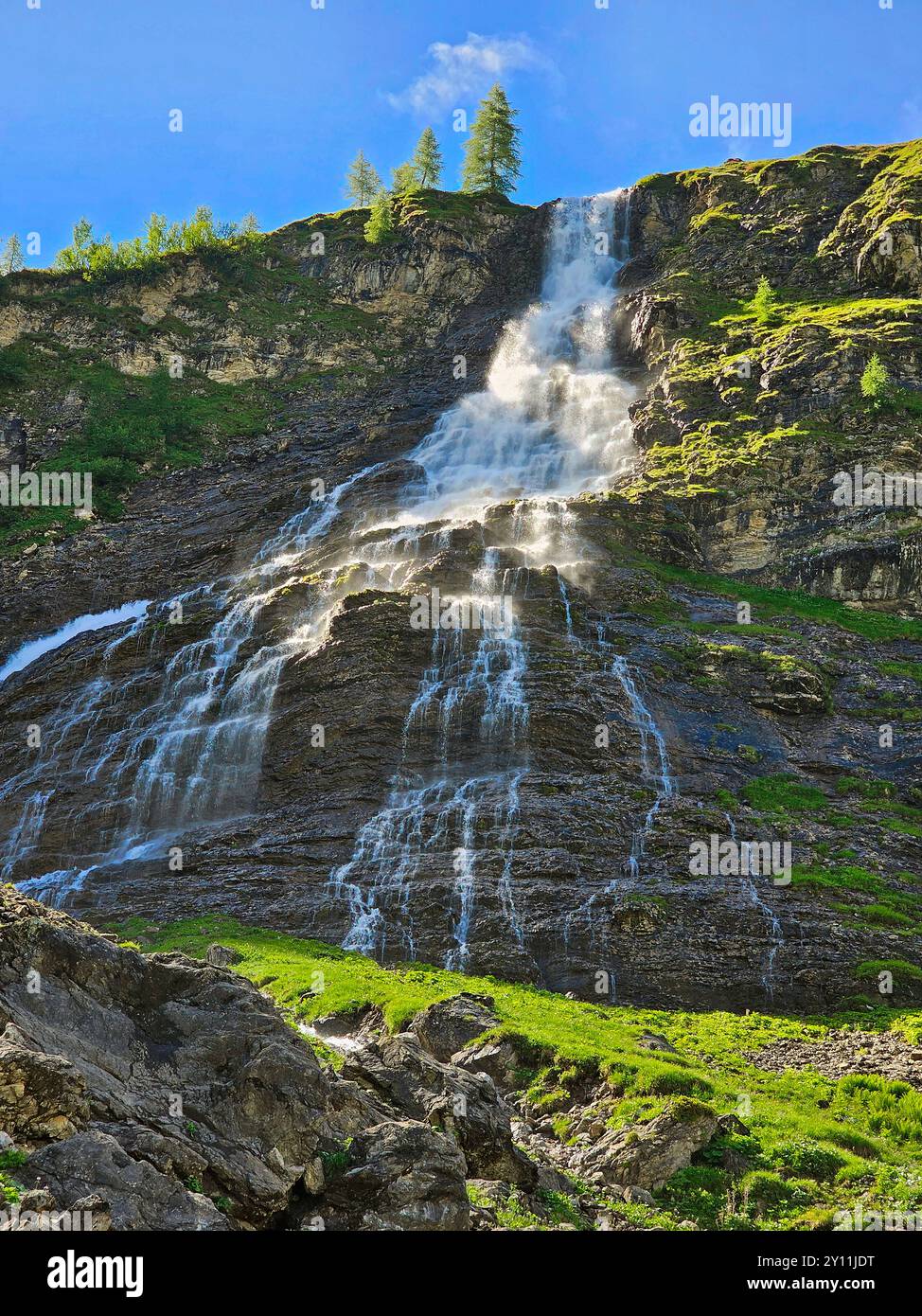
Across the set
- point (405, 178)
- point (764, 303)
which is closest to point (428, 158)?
point (405, 178)

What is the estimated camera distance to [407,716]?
36969 mm

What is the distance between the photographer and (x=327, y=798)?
34594 millimetres

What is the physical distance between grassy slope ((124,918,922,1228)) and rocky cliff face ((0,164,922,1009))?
1.93 meters

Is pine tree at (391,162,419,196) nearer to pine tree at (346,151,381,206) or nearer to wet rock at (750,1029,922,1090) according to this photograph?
pine tree at (346,151,381,206)

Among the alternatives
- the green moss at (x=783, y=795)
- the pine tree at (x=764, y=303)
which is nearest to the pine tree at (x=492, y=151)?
the pine tree at (x=764, y=303)

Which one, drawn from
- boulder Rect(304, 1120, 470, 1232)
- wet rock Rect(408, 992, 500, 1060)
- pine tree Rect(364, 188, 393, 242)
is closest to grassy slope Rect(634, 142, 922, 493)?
pine tree Rect(364, 188, 393, 242)

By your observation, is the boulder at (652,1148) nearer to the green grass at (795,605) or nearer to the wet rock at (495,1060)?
the wet rock at (495,1060)

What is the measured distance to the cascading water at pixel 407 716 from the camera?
30328 millimetres

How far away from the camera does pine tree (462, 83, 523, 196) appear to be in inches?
4456

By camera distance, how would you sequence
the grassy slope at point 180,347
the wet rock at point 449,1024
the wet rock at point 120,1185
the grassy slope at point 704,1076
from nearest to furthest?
1. the wet rock at point 120,1185
2. the grassy slope at point 704,1076
3. the wet rock at point 449,1024
4. the grassy slope at point 180,347

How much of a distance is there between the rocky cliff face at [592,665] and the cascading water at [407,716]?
0.61ft

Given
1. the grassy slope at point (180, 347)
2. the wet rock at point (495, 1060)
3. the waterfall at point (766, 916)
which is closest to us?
the wet rock at point (495, 1060)

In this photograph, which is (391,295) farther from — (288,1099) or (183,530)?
(288,1099)

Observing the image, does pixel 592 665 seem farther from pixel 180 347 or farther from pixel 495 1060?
pixel 180 347
